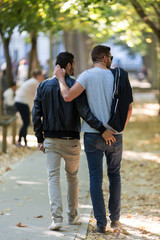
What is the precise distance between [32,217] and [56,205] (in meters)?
0.73

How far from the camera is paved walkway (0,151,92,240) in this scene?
17.4ft

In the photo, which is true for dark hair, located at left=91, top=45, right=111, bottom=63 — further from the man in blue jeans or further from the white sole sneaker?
the white sole sneaker

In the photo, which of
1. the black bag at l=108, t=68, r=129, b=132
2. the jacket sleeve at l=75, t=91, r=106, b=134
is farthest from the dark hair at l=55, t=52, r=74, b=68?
the black bag at l=108, t=68, r=129, b=132

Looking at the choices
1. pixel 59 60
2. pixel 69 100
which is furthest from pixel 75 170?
pixel 59 60

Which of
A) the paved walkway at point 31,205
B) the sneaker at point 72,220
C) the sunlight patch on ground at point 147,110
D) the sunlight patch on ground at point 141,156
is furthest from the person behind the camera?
the sunlight patch on ground at point 147,110

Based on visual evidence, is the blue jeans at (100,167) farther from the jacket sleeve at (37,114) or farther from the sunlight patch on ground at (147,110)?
the sunlight patch on ground at (147,110)

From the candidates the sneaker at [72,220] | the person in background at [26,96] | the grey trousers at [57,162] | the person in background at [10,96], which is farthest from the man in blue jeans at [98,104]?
the person in background at [10,96]

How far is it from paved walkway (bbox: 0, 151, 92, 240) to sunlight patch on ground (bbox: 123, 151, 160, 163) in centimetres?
188

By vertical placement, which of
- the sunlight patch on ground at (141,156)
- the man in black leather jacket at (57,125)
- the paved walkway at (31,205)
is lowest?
the sunlight patch on ground at (141,156)

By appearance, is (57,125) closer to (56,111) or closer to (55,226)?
(56,111)

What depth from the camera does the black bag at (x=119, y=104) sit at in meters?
5.20

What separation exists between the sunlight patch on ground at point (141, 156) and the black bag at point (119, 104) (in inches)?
236

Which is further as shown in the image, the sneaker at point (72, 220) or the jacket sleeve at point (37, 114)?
the sneaker at point (72, 220)

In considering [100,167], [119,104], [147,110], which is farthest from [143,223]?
[147,110]
